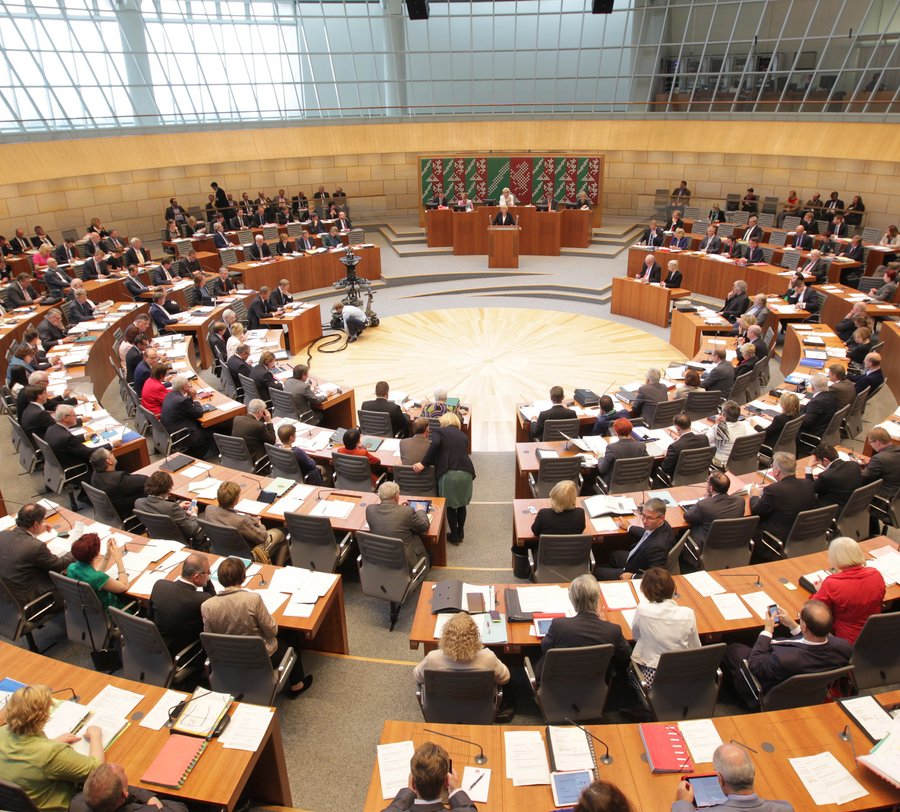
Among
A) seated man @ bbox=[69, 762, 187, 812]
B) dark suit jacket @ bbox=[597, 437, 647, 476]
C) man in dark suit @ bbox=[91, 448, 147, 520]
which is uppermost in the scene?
seated man @ bbox=[69, 762, 187, 812]

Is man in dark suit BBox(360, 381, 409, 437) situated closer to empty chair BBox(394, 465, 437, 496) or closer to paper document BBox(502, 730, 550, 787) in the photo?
empty chair BBox(394, 465, 437, 496)

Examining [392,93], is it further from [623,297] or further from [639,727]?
[639,727]

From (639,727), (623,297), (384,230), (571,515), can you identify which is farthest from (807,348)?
(384,230)

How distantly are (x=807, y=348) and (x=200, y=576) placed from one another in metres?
10.2

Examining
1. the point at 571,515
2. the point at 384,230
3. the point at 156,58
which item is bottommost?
the point at 384,230

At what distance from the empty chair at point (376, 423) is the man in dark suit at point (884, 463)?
567 cm

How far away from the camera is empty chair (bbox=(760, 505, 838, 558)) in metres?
6.11

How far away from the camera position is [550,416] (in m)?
8.73

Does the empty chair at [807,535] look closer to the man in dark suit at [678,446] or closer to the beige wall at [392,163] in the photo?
the man in dark suit at [678,446]

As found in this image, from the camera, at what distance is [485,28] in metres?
24.2

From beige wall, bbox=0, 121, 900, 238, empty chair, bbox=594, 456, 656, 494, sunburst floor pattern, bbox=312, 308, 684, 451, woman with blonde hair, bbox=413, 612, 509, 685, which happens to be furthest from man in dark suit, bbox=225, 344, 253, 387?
beige wall, bbox=0, 121, 900, 238

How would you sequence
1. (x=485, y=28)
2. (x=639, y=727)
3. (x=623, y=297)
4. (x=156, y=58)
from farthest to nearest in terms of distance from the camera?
(x=485, y=28) → (x=156, y=58) → (x=623, y=297) → (x=639, y=727)

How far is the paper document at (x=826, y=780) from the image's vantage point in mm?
3582

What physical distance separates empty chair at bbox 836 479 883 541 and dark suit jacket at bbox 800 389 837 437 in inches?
74.3
